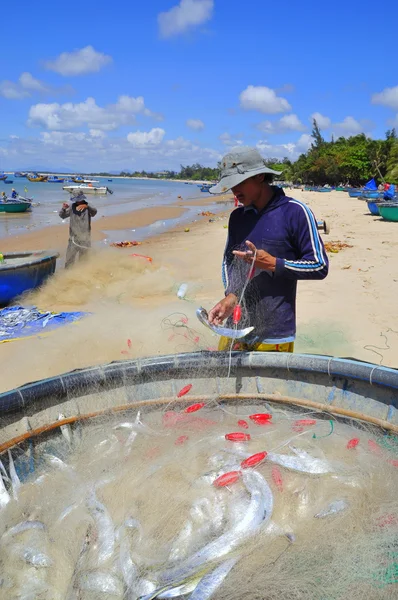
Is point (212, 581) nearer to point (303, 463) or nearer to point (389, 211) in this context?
point (303, 463)

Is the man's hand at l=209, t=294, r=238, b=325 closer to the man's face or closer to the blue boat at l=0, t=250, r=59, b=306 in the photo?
the man's face

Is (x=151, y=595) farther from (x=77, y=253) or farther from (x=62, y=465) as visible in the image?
(x=77, y=253)

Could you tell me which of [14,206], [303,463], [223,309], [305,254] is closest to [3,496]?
[303,463]

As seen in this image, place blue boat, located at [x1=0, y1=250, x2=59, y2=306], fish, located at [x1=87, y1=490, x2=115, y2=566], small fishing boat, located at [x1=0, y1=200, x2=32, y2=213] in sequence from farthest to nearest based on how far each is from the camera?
small fishing boat, located at [x1=0, y1=200, x2=32, y2=213] → blue boat, located at [x1=0, y1=250, x2=59, y2=306] → fish, located at [x1=87, y1=490, x2=115, y2=566]

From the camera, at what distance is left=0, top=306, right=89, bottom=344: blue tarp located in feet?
24.7

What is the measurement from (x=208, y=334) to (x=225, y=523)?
3999mm

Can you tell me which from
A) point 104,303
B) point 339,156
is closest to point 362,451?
point 104,303

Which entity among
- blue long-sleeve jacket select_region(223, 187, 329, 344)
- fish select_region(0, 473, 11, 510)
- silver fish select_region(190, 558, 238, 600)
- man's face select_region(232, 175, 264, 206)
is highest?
man's face select_region(232, 175, 264, 206)

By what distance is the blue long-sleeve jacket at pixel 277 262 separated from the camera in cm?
297

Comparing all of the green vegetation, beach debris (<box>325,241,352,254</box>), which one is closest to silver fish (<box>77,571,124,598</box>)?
beach debris (<box>325,241,352,254</box>)

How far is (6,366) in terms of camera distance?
20.6ft

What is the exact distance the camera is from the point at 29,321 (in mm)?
8000

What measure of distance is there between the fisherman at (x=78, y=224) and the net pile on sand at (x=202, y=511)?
808 centimetres

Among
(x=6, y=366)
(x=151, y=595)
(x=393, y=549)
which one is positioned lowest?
(x=6, y=366)
